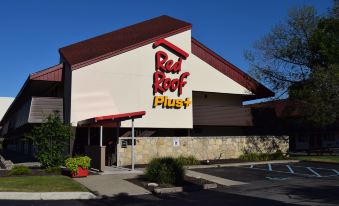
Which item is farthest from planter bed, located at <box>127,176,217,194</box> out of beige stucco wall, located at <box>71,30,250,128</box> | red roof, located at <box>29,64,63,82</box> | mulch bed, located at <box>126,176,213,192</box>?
red roof, located at <box>29,64,63,82</box>

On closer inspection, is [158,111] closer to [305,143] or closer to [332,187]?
[332,187]

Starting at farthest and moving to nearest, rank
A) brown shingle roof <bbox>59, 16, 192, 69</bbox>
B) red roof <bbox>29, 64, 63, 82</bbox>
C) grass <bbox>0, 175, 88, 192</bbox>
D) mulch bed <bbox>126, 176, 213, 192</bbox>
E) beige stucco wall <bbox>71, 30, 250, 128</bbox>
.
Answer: brown shingle roof <bbox>59, 16, 192, 69</bbox>, red roof <bbox>29, 64, 63, 82</bbox>, beige stucco wall <bbox>71, 30, 250, 128</bbox>, mulch bed <bbox>126, 176, 213, 192</bbox>, grass <bbox>0, 175, 88, 192</bbox>

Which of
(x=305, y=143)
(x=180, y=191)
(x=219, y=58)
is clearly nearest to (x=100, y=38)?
(x=219, y=58)

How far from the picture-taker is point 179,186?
15352mm

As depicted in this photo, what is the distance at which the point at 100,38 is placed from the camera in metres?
33.0

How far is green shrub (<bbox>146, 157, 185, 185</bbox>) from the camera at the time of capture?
15.8 meters

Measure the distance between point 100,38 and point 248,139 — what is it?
545 inches

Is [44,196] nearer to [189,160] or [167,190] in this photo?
[167,190]

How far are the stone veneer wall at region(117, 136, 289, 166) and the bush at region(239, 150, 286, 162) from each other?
562 millimetres

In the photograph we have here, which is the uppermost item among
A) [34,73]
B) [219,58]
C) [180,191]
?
[219,58]

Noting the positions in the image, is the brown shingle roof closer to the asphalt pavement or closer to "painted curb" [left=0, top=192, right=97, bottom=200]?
the asphalt pavement

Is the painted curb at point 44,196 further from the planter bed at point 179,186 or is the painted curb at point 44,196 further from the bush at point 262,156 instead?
the bush at point 262,156

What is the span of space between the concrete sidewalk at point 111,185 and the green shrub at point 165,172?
0.96 meters

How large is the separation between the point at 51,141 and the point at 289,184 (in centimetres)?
1172
